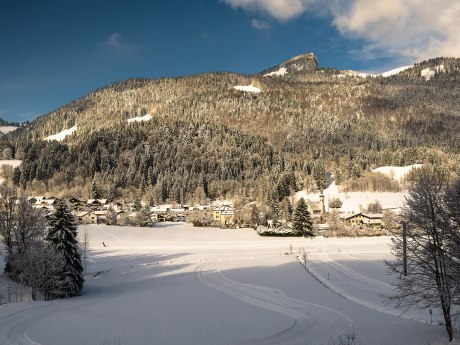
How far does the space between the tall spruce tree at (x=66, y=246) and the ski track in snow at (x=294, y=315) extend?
12.9 meters

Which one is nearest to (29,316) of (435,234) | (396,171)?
(435,234)

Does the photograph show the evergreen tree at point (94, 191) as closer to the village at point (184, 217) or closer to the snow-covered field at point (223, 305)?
the village at point (184, 217)

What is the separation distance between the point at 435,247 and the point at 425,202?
195 centimetres

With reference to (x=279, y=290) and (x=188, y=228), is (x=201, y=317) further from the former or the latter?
(x=188, y=228)

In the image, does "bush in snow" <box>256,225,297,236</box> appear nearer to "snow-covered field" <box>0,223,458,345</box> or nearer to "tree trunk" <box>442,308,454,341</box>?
"snow-covered field" <box>0,223,458,345</box>

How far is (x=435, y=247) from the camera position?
16.6 meters

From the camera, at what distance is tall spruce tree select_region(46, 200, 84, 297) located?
119 ft

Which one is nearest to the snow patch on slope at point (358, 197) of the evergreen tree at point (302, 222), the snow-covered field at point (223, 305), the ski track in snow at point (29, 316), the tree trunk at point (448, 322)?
the evergreen tree at point (302, 222)

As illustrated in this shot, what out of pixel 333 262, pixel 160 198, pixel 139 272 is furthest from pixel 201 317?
pixel 160 198

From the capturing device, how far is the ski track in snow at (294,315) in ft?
67.8

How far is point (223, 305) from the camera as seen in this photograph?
98.0ft

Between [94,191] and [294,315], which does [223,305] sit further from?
[94,191]

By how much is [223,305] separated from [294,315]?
19.8 feet

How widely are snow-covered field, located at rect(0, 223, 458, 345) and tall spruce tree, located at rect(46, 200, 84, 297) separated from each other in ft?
5.91
